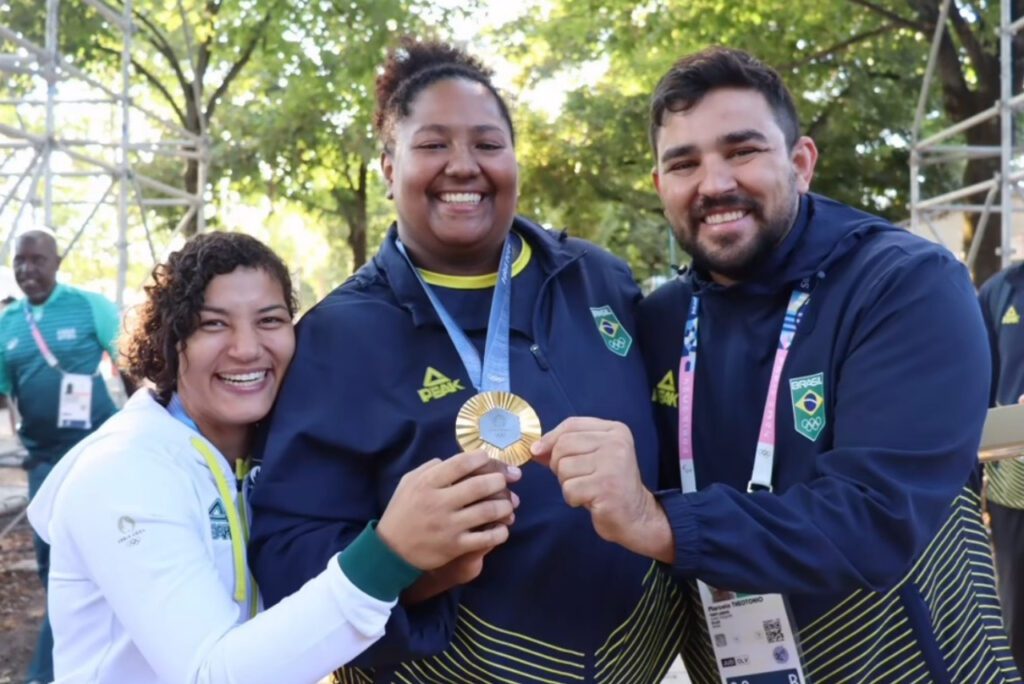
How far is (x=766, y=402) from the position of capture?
90.7 inches

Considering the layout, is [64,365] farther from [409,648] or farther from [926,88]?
[926,88]

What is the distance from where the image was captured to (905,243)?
2.28 meters

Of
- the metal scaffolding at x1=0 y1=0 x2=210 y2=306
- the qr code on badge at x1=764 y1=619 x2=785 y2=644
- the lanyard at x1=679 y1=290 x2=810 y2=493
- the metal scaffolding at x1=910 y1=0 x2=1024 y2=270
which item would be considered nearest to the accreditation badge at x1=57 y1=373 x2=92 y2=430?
the metal scaffolding at x1=0 y1=0 x2=210 y2=306

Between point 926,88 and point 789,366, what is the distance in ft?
31.1

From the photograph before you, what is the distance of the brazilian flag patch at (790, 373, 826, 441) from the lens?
2.22m

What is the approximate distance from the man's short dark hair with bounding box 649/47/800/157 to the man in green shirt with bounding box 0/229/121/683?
4577mm

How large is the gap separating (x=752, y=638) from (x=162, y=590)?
1175 mm

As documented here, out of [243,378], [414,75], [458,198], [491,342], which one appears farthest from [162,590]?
[414,75]

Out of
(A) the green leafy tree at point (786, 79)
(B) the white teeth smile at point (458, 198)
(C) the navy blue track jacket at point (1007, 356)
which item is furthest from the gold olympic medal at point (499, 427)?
(A) the green leafy tree at point (786, 79)

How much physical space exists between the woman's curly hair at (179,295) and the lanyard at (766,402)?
908 mm

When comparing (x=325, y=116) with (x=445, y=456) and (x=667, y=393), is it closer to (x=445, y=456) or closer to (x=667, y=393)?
(x=667, y=393)

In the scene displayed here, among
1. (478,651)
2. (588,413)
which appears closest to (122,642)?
(478,651)

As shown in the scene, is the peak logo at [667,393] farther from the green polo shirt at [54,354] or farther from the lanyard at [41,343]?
the lanyard at [41,343]

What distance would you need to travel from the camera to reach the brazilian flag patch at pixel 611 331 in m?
2.57
